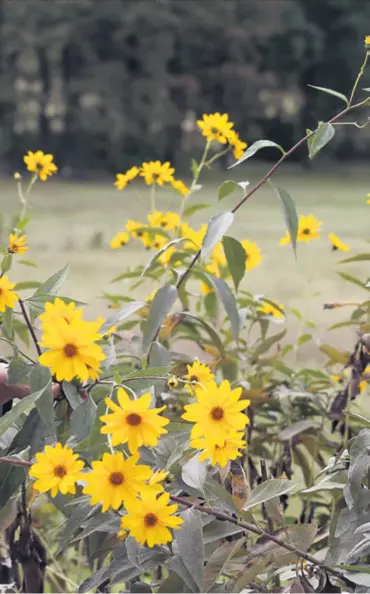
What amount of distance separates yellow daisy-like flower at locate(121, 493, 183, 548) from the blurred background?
10.7 meters

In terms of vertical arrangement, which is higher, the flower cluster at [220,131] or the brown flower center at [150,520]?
the flower cluster at [220,131]

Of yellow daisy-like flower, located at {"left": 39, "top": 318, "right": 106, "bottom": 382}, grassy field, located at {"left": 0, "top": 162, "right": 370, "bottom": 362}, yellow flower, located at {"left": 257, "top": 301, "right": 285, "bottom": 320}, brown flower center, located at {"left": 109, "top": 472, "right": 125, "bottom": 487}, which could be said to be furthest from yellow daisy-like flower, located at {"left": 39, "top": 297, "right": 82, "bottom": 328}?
grassy field, located at {"left": 0, "top": 162, "right": 370, "bottom": 362}

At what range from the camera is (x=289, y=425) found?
3.65 ft

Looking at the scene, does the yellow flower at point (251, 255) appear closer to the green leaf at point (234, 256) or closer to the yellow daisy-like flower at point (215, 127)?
the yellow daisy-like flower at point (215, 127)

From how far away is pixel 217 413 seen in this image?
679mm

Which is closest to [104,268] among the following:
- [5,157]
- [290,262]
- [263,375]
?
[290,262]

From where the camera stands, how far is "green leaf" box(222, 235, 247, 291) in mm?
870

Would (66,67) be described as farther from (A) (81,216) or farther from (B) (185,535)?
(B) (185,535)

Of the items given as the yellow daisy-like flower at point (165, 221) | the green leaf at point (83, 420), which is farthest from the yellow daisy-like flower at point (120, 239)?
the green leaf at point (83, 420)

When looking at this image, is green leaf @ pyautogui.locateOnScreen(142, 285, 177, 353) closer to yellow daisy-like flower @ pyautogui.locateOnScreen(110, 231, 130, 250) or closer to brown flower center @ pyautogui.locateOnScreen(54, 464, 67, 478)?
brown flower center @ pyautogui.locateOnScreen(54, 464, 67, 478)

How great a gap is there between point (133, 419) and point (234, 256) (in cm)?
26

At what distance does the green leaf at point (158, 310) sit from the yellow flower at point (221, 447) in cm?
18

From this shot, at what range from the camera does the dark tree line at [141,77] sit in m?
13.9

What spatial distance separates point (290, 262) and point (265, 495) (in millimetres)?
5384
